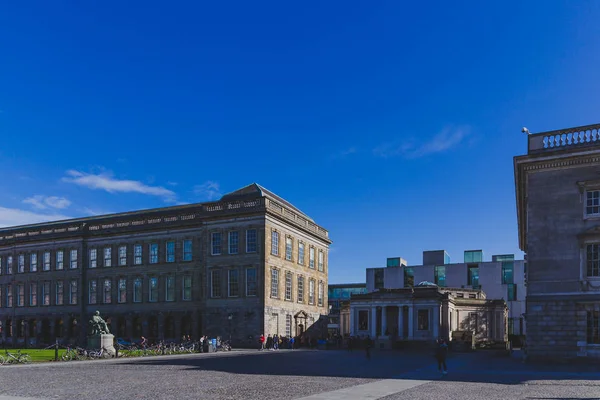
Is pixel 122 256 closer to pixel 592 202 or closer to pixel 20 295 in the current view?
pixel 20 295

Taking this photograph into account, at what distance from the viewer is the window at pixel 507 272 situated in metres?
98.6

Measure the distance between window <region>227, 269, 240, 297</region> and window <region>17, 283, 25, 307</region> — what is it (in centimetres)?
3245

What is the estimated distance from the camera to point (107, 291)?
72812 millimetres

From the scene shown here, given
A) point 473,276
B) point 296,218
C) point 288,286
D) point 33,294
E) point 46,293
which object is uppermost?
point 296,218

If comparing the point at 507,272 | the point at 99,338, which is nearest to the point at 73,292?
the point at 99,338

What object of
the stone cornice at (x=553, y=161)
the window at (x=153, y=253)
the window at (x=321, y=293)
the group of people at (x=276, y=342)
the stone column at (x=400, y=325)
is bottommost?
the group of people at (x=276, y=342)

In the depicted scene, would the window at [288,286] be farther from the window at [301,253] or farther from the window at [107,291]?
the window at [107,291]

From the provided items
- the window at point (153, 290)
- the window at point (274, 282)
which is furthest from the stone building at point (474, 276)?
the window at point (153, 290)

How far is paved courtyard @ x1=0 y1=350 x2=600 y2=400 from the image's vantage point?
18.8 m

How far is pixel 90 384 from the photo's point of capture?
22125 millimetres

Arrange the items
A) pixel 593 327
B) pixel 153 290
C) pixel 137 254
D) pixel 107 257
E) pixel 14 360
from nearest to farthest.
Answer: pixel 593 327 → pixel 14 360 → pixel 153 290 → pixel 137 254 → pixel 107 257

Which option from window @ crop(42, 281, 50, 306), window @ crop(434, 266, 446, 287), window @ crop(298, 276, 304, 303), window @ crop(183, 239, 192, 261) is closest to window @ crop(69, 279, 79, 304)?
window @ crop(42, 281, 50, 306)

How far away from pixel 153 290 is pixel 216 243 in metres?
10.6

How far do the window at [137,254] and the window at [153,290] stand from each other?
9.73 feet
